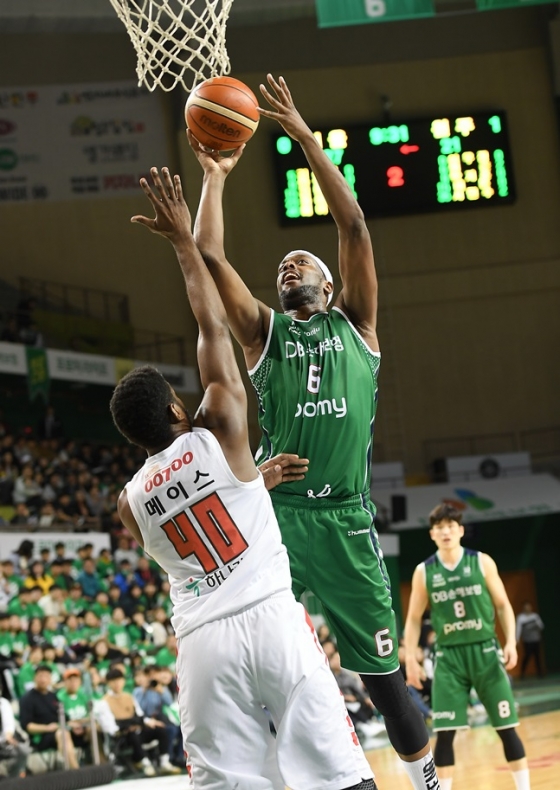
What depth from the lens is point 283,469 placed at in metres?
4.40

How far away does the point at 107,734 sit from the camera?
35.3 ft

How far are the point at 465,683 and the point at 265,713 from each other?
390 cm

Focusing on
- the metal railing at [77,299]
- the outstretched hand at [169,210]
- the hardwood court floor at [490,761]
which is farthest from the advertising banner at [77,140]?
the outstretched hand at [169,210]

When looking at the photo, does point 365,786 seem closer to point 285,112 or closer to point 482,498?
point 285,112

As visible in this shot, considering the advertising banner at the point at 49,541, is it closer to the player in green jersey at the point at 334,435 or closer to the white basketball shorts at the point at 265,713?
the player in green jersey at the point at 334,435

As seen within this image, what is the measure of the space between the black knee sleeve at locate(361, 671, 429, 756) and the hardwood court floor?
3244 mm

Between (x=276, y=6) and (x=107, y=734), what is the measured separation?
14.8 metres

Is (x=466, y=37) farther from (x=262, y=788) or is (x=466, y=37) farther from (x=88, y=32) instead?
(x=262, y=788)

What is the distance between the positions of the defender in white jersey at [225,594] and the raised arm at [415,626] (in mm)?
3491

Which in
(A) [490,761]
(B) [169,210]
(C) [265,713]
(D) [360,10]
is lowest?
(A) [490,761]

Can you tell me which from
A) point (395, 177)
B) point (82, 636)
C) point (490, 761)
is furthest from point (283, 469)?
point (395, 177)

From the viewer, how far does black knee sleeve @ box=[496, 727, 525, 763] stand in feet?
21.0

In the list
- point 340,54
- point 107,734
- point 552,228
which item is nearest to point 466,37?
point 340,54

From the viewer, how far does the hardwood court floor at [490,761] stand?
8062 millimetres
